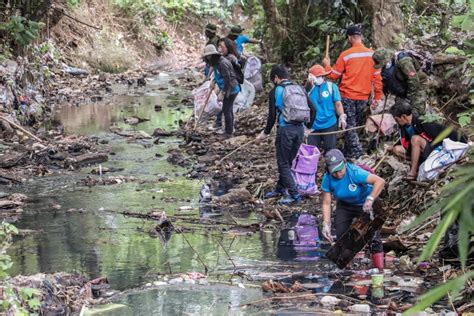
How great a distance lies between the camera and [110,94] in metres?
23.4

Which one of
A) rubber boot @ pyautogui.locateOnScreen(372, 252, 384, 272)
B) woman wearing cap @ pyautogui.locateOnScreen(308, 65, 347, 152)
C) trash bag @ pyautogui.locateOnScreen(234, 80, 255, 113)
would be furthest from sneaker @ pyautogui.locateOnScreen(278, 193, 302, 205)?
trash bag @ pyautogui.locateOnScreen(234, 80, 255, 113)

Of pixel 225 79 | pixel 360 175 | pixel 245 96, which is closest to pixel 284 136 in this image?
pixel 360 175

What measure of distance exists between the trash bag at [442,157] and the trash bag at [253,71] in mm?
8803

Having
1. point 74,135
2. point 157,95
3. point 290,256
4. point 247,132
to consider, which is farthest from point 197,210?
point 157,95

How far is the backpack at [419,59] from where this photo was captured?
34.1ft

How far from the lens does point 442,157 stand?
8.30 metres

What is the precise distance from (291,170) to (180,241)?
235 centimetres

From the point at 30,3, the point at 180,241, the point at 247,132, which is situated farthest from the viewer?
the point at 30,3

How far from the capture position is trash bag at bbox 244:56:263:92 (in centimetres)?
1691

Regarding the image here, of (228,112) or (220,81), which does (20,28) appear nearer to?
(220,81)

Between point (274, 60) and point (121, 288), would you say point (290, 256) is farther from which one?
point (274, 60)

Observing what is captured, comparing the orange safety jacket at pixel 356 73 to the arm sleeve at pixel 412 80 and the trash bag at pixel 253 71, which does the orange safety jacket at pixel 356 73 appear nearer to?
the arm sleeve at pixel 412 80

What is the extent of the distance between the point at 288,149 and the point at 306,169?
0.40 metres

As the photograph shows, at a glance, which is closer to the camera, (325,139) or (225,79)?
(325,139)
